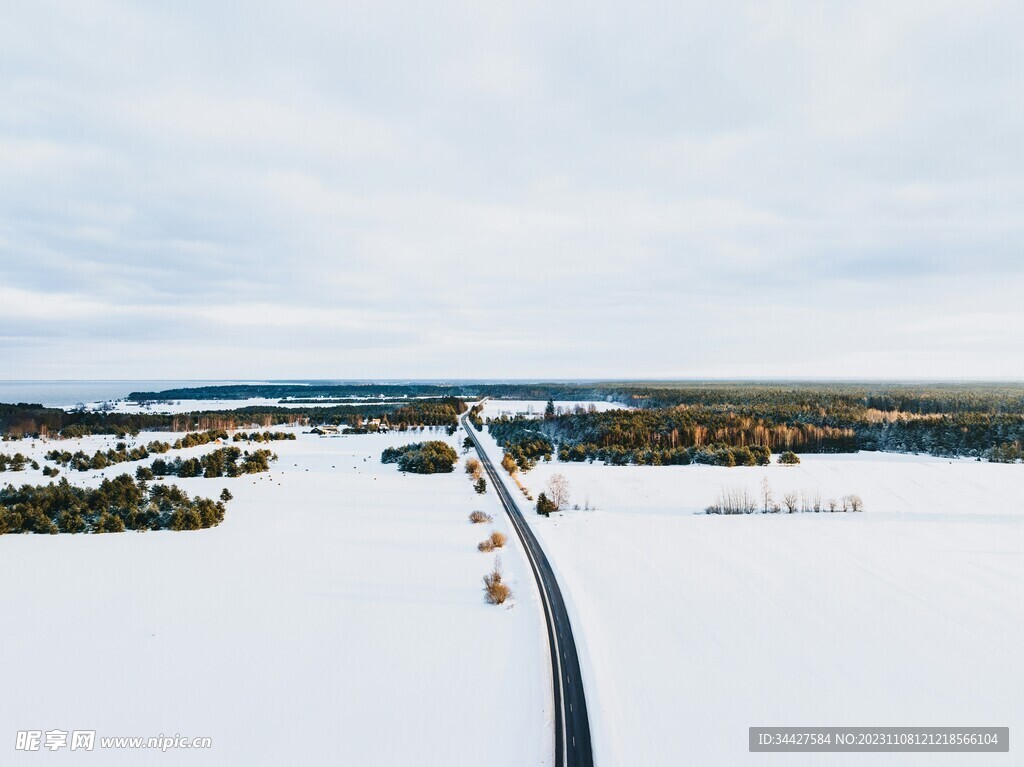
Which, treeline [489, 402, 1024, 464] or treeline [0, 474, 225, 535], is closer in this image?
treeline [0, 474, 225, 535]

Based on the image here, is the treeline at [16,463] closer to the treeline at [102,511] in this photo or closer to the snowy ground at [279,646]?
the treeline at [102,511]

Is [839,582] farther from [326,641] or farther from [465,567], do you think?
[326,641]

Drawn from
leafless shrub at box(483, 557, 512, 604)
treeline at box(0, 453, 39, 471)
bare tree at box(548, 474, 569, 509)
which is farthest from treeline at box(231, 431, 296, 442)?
leafless shrub at box(483, 557, 512, 604)

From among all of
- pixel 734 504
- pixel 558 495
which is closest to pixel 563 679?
pixel 558 495

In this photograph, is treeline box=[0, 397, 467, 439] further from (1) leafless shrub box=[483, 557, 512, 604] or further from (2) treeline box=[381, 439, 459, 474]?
(1) leafless shrub box=[483, 557, 512, 604]

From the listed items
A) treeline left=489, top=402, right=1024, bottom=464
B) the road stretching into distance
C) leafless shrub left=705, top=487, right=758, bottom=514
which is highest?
treeline left=489, top=402, right=1024, bottom=464

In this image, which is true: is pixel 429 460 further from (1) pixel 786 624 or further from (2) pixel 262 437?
(2) pixel 262 437
